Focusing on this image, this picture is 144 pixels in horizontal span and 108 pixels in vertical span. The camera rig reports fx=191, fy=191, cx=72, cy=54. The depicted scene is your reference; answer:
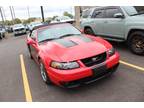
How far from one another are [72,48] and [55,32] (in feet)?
4.91

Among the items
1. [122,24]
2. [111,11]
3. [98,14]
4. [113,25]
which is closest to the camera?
[122,24]

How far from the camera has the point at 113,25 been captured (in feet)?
23.7

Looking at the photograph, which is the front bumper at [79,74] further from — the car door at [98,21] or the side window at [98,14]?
the side window at [98,14]

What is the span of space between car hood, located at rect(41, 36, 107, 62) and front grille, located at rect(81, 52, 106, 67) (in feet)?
0.24

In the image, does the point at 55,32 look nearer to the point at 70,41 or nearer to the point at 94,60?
the point at 70,41

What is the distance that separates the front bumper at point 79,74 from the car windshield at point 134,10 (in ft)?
9.75

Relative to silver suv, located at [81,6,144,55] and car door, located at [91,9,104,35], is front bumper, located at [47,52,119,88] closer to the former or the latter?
silver suv, located at [81,6,144,55]

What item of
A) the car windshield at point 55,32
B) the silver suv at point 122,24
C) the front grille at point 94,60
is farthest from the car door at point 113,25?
the front grille at point 94,60

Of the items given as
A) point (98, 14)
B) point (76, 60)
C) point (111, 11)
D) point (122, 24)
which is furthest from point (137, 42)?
point (76, 60)

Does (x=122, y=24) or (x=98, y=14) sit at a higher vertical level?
(x=98, y=14)

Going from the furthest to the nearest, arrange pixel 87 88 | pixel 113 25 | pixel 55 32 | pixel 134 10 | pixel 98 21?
pixel 98 21
pixel 113 25
pixel 134 10
pixel 55 32
pixel 87 88

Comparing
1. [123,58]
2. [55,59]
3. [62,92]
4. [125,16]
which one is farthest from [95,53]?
[125,16]

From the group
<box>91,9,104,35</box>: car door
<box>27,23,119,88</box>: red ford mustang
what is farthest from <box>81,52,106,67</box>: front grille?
<box>91,9,104,35</box>: car door

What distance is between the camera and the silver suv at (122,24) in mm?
6342
